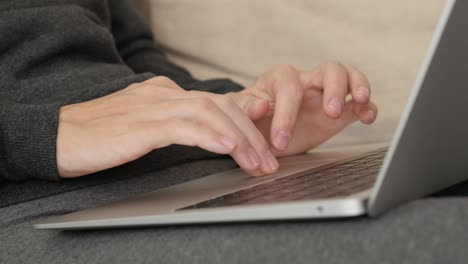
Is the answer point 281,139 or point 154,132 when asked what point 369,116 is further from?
point 154,132

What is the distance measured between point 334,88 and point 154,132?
0.24 metres

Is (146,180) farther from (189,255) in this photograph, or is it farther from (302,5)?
(302,5)

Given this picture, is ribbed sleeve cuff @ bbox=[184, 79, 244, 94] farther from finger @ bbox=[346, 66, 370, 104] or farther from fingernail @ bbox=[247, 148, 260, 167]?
fingernail @ bbox=[247, 148, 260, 167]

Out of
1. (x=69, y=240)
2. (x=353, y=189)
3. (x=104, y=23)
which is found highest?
(x=353, y=189)

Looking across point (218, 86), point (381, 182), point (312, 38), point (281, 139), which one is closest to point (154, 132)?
point (281, 139)

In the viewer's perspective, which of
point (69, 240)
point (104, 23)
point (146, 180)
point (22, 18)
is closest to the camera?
point (69, 240)

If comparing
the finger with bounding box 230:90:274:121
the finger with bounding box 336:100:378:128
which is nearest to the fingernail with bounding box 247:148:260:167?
the finger with bounding box 230:90:274:121

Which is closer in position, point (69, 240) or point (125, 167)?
point (69, 240)

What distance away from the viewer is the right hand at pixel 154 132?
61 cm

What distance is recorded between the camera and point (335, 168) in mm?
667

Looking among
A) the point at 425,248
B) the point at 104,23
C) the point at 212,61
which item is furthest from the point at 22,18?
the point at 425,248

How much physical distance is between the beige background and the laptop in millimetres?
509

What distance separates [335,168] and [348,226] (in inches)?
9.6

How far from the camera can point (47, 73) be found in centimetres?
91
